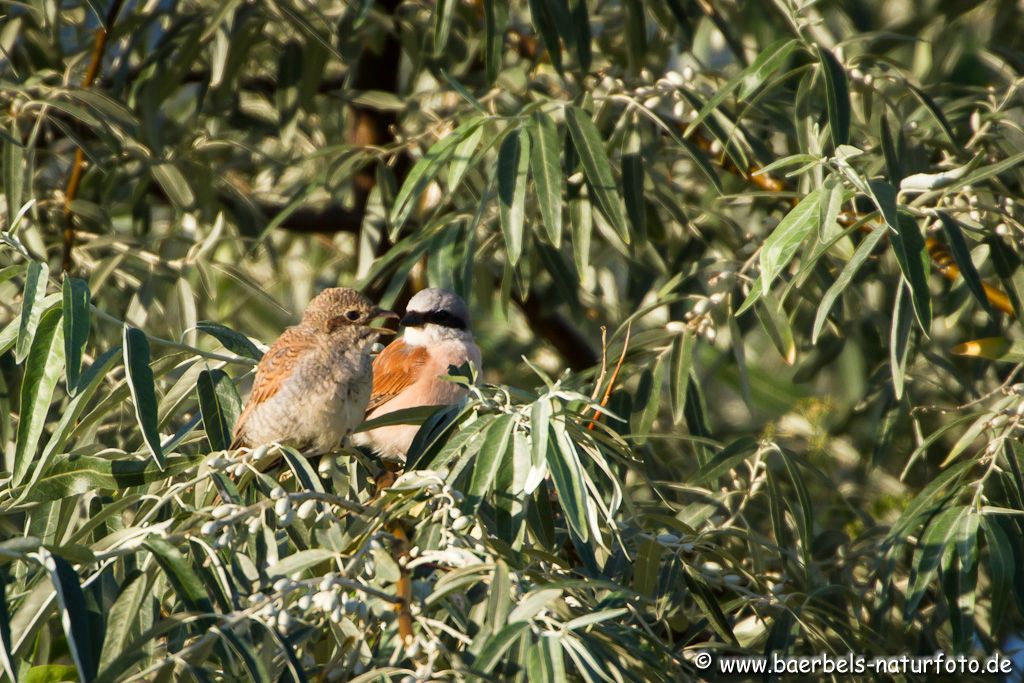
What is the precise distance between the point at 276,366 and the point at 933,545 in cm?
197

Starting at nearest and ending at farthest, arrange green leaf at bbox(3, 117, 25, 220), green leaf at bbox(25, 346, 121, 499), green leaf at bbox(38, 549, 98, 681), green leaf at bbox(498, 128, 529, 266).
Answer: green leaf at bbox(38, 549, 98, 681) < green leaf at bbox(25, 346, 121, 499) < green leaf at bbox(498, 128, 529, 266) < green leaf at bbox(3, 117, 25, 220)

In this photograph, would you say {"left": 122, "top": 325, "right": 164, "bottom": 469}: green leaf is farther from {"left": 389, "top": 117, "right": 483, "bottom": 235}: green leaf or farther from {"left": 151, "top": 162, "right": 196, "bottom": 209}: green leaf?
{"left": 151, "top": 162, "right": 196, "bottom": 209}: green leaf

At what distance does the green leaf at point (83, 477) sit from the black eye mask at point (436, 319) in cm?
212

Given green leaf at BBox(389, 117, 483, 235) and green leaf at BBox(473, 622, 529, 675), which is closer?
green leaf at BBox(473, 622, 529, 675)

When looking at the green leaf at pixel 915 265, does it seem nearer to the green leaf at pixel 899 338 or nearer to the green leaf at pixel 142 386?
the green leaf at pixel 899 338

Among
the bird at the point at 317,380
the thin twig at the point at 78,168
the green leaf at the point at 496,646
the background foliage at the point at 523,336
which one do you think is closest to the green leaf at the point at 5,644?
the background foliage at the point at 523,336

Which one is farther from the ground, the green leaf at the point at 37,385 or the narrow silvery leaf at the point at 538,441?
the green leaf at the point at 37,385

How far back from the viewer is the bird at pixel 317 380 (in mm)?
3490

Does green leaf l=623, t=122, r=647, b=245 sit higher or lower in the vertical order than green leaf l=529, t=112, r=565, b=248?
lower

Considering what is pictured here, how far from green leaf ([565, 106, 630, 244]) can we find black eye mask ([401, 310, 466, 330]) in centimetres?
132

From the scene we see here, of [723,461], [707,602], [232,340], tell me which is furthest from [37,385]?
[723,461]

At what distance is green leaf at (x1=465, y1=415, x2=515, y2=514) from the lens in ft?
7.95

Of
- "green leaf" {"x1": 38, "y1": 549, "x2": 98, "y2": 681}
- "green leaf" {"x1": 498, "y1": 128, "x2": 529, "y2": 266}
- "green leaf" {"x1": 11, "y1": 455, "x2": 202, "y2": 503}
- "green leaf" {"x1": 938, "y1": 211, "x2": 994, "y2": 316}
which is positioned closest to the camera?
"green leaf" {"x1": 38, "y1": 549, "x2": 98, "y2": 681}

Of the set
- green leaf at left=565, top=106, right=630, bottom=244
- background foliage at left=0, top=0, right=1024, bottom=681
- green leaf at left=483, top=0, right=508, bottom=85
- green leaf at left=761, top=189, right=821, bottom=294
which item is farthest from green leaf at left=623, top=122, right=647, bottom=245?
green leaf at left=761, top=189, right=821, bottom=294
